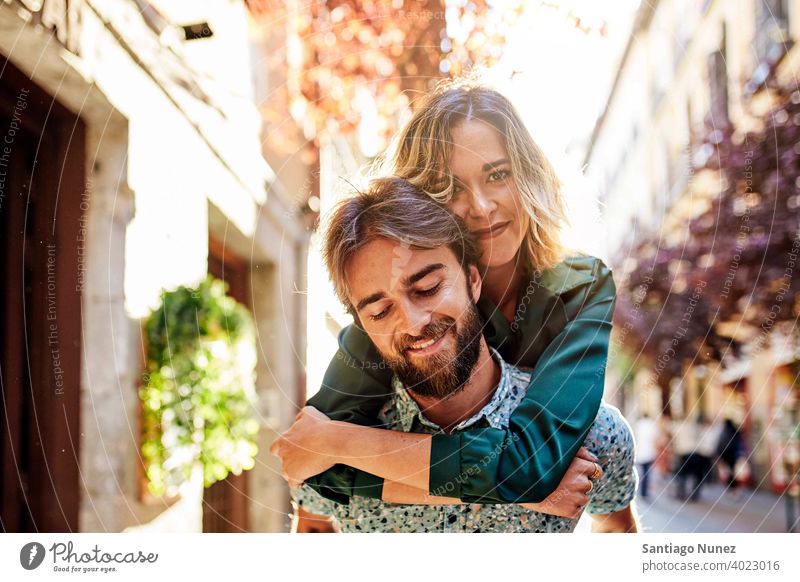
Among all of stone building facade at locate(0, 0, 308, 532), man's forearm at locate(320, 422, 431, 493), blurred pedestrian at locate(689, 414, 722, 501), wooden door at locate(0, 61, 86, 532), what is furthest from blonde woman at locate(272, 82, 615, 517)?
wooden door at locate(0, 61, 86, 532)

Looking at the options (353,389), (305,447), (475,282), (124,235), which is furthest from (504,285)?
(124,235)

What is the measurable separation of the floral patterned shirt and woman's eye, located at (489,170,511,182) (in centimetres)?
28

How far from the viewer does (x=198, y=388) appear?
1.19 metres

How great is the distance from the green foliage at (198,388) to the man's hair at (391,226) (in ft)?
0.75

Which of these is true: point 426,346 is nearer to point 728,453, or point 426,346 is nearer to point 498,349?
point 498,349

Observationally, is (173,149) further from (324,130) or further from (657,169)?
(657,169)

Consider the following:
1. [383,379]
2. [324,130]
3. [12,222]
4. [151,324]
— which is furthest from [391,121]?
[12,222]

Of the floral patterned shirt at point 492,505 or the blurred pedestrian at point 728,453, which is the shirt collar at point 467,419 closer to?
the floral patterned shirt at point 492,505

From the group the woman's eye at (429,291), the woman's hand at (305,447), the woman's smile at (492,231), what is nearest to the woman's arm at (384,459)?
the woman's hand at (305,447)

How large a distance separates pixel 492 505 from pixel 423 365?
0.27 meters

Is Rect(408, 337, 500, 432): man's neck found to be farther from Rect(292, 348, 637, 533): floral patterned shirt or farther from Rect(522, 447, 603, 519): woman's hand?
Rect(522, 447, 603, 519): woman's hand

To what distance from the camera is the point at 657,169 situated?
119cm

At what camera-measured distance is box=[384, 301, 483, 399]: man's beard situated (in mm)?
1059
